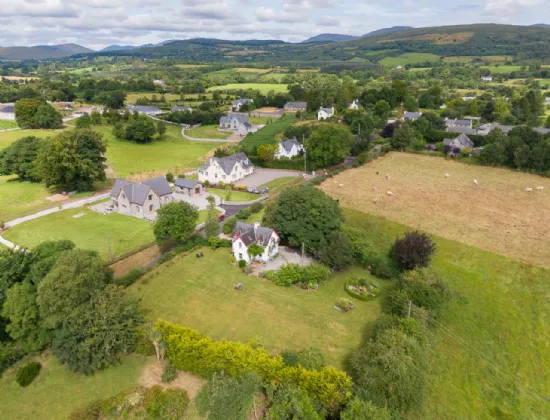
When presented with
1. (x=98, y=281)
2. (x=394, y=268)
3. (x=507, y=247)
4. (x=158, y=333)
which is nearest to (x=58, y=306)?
(x=98, y=281)

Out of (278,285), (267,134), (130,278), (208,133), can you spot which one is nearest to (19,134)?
(208,133)

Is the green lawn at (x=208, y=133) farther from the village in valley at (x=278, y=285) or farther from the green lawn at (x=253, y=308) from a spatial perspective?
the green lawn at (x=253, y=308)

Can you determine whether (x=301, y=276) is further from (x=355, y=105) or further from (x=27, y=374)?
(x=355, y=105)

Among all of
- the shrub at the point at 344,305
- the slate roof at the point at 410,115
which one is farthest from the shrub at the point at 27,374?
the slate roof at the point at 410,115

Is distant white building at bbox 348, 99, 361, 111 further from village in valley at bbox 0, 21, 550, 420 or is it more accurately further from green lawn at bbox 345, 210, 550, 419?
green lawn at bbox 345, 210, 550, 419

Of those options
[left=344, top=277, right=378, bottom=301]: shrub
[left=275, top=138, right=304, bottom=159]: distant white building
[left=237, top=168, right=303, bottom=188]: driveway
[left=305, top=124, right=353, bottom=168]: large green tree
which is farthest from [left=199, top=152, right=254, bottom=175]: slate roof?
[left=344, top=277, right=378, bottom=301]: shrub

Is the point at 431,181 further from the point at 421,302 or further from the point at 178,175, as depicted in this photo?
the point at 178,175
